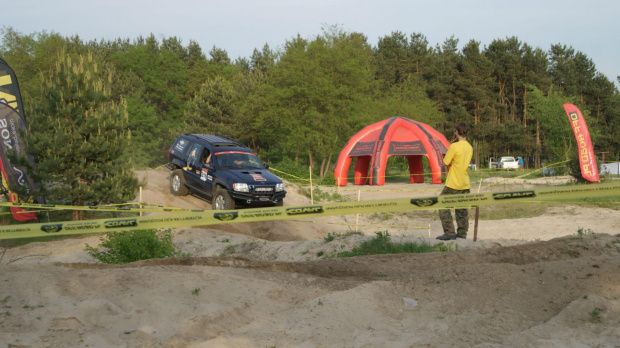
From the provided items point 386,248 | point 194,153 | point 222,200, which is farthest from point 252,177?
point 386,248

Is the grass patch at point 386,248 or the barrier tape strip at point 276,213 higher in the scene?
the barrier tape strip at point 276,213

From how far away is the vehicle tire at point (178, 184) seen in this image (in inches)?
766

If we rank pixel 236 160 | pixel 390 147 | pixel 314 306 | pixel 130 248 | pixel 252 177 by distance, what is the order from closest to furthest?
pixel 314 306, pixel 130 248, pixel 252 177, pixel 236 160, pixel 390 147

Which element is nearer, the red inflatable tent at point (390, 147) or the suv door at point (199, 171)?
the suv door at point (199, 171)

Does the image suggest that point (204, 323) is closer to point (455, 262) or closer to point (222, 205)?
point (455, 262)

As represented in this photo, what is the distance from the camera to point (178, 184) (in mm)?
19562

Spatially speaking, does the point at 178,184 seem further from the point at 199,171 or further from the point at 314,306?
the point at 314,306

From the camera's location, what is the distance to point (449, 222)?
952 cm

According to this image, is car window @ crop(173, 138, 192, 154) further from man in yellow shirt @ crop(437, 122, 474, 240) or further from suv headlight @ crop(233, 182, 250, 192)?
man in yellow shirt @ crop(437, 122, 474, 240)

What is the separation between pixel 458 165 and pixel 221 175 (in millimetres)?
9741

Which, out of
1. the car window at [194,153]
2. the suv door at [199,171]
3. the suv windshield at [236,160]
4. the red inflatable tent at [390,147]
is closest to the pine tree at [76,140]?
the suv door at [199,171]

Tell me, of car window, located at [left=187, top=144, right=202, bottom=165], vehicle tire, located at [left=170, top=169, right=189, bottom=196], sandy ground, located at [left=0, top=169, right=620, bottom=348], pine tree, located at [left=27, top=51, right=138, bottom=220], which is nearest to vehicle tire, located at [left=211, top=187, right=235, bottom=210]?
car window, located at [left=187, top=144, right=202, bottom=165]

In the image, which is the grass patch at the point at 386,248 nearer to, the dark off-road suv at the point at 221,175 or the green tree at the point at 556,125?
the dark off-road suv at the point at 221,175

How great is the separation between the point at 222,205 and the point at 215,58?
235 ft
